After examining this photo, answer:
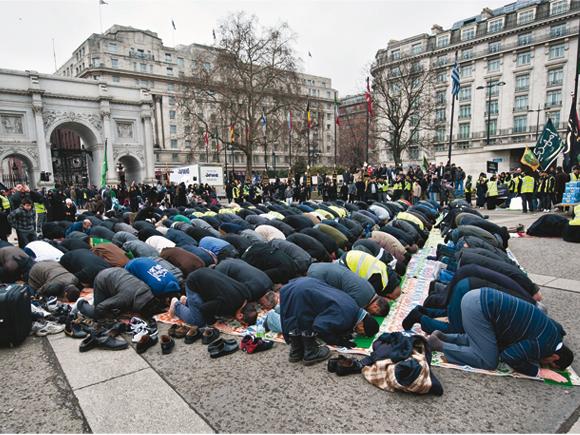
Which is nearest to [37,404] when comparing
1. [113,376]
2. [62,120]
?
[113,376]

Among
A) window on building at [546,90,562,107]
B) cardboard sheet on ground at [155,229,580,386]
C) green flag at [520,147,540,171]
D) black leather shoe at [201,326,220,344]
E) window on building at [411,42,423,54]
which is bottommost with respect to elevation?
cardboard sheet on ground at [155,229,580,386]

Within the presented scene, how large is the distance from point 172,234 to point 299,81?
110ft

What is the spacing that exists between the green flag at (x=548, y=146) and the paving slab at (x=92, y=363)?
17.1m

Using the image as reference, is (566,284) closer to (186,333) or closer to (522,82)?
(186,333)

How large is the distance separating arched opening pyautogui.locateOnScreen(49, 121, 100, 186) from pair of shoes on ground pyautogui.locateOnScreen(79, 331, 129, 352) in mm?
39448

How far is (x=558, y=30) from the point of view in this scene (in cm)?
4694

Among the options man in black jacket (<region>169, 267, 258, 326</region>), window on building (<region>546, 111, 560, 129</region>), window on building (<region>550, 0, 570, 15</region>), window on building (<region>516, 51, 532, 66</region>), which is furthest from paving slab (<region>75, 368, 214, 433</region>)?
window on building (<region>550, 0, 570, 15</region>)

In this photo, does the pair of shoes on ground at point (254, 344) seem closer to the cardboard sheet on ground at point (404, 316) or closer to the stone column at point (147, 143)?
the cardboard sheet on ground at point (404, 316)

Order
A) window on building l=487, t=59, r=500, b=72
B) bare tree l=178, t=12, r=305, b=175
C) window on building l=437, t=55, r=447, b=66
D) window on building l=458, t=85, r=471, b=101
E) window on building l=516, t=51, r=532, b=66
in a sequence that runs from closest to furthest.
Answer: bare tree l=178, t=12, r=305, b=175 → window on building l=516, t=51, r=532, b=66 → window on building l=487, t=59, r=500, b=72 → window on building l=458, t=85, r=471, b=101 → window on building l=437, t=55, r=447, b=66

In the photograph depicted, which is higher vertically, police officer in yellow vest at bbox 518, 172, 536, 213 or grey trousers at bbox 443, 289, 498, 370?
police officer in yellow vest at bbox 518, 172, 536, 213

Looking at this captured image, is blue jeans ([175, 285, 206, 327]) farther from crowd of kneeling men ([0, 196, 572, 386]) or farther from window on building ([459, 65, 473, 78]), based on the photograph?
window on building ([459, 65, 473, 78])

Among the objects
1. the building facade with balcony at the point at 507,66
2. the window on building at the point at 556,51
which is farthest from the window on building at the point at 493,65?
the window on building at the point at 556,51

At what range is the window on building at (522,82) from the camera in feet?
164

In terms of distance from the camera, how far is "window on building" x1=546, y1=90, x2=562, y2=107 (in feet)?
154
